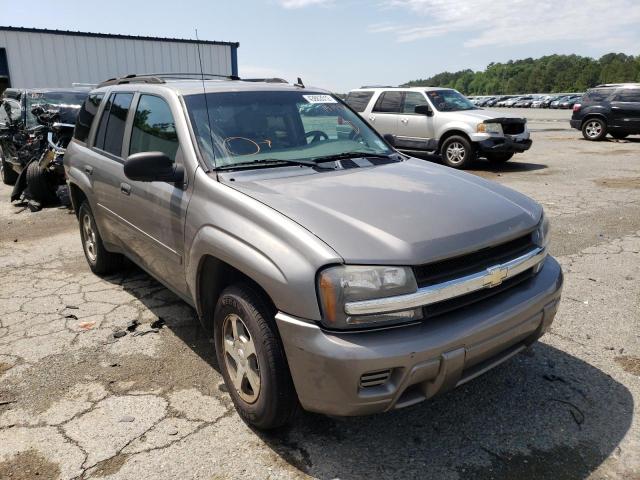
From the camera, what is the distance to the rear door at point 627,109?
52.4ft

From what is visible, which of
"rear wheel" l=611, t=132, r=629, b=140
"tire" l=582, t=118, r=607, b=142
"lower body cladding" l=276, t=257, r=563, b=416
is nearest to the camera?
"lower body cladding" l=276, t=257, r=563, b=416

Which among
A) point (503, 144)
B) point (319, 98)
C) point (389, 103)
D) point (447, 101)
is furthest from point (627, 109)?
point (319, 98)

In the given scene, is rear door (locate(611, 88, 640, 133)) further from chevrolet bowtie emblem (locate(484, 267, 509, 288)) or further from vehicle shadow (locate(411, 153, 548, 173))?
chevrolet bowtie emblem (locate(484, 267, 509, 288))

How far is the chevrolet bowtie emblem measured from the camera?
95.0 inches

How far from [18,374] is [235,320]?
66.1 inches

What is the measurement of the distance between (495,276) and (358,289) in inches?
29.0

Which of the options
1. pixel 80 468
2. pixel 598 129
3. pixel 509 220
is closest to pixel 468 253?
pixel 509 220

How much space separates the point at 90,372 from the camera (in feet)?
10.9

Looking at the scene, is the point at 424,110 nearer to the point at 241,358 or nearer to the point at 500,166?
the point at 500,166

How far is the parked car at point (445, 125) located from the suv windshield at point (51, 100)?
6.18 metres

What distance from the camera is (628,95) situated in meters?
16.1

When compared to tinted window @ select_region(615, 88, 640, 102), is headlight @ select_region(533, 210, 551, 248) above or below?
below

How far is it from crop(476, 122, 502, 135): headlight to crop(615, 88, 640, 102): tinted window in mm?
7816

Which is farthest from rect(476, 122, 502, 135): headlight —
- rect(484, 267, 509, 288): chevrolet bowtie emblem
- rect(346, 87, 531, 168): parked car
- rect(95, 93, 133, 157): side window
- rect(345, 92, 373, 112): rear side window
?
rect(484, 267, 509, 288): chevrolet bowtie emblem
